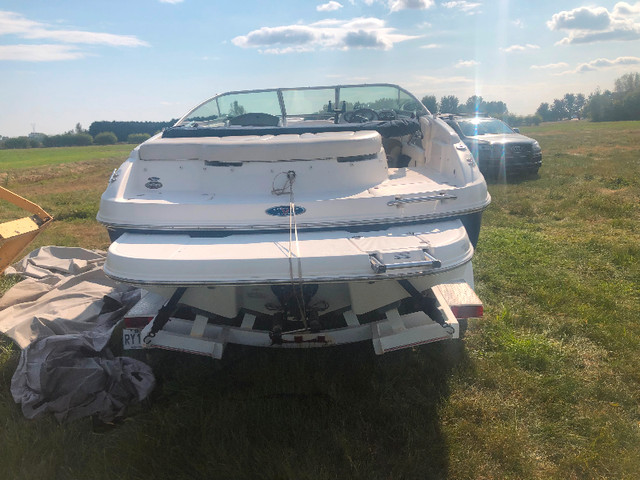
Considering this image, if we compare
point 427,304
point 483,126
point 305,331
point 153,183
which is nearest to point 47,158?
point 483,126

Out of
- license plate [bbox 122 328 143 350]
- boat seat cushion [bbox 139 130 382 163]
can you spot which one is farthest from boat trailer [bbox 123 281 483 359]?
boat seat cushion [bbox 139 130 382 163]

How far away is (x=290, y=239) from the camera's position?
279 cm

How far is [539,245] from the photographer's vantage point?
591 cm

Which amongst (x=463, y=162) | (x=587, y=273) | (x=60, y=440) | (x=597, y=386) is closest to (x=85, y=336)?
(x=60, y=440)

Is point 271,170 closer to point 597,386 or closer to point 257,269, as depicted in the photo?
point 257,269

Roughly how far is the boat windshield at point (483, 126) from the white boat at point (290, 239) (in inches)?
346

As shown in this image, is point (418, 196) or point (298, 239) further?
point (418, 196)

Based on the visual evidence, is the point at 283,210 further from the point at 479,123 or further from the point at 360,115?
the point at 479,123

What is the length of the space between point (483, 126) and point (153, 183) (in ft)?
35.6

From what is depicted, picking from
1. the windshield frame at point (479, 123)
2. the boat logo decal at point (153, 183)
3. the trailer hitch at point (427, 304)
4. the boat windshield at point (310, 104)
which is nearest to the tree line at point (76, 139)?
the windshield frame at point (479, 123)

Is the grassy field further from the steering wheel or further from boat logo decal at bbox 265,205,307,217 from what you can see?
the steering wheel

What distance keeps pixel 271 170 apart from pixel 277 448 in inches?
71.8

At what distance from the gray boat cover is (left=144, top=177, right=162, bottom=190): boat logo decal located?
113cm

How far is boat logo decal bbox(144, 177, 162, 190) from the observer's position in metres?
3.49
